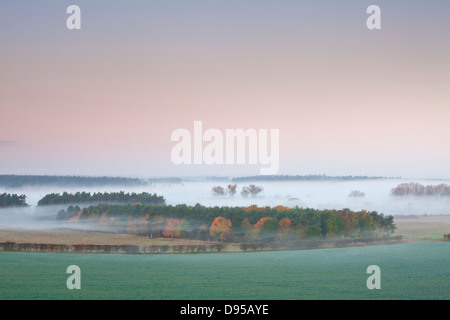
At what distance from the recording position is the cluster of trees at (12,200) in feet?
131

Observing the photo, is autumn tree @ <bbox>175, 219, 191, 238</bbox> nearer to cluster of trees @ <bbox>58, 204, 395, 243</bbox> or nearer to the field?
cluster of trees @ <bbox>58, 204, 395, 243</bbox>

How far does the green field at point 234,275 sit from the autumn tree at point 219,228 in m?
3.79

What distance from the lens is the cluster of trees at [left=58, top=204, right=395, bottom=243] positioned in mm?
36156

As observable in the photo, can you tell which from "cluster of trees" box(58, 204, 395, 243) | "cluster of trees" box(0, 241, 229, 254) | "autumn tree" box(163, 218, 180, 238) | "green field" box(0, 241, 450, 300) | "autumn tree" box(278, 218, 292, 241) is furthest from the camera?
"autumn tree" box(163, 218, 180, 238)

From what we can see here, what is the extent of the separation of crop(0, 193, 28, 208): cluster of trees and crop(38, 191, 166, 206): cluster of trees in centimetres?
165

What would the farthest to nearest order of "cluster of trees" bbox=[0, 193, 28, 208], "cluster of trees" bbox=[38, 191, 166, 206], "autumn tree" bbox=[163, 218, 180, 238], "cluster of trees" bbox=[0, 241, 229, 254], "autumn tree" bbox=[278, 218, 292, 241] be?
"cluster of trees" bbox=[38, 191, 166, 206]
"cluster of trees" bbox=[0, 193, 28, 208]
"autumn tree" bbox=[163, 218, 180, 238]
"autumn tree" bbox=[278, 218, 292, 241]
"cluster of trees" bbox=[0, 241, 229, 254]

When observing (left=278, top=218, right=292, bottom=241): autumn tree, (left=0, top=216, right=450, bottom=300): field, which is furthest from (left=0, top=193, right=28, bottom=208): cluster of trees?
(left=278, top=218, right=292, bottom=241): autumn tree

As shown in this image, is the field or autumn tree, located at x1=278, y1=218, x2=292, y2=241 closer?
the field

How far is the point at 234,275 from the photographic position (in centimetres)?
2319

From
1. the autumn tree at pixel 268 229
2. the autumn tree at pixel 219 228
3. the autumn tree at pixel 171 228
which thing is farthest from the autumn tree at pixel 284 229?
the autumn tree at pixel 171 228

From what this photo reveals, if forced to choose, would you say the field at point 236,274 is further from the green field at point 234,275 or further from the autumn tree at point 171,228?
the autumn tree at point 171,228

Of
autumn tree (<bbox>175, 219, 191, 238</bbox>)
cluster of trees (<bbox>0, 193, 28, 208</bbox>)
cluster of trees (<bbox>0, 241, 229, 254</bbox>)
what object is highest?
cluster of trees (<bbox>0, 193, 28, 208</bbox>)
